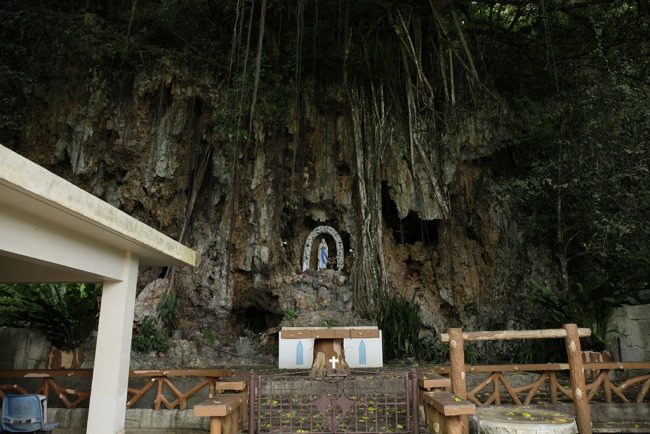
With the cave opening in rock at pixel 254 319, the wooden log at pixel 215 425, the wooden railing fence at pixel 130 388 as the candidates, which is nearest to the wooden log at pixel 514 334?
the wooden log at pixel 215 425

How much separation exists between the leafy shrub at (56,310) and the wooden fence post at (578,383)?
588 centimetres

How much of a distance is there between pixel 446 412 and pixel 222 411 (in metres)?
1.57

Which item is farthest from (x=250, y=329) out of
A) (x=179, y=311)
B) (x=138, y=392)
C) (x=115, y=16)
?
(x=115, y=16)

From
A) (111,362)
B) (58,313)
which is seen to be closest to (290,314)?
(58,313)

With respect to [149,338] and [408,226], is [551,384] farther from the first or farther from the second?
[149,338]

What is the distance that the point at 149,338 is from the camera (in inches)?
335

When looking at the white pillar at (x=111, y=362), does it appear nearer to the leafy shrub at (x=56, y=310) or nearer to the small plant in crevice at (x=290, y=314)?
the leafy shrub at (x=56, y=310)

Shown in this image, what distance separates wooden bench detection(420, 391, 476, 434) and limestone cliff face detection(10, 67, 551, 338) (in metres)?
5.80

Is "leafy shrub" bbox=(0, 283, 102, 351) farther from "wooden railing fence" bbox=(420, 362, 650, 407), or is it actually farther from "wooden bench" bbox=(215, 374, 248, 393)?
"wooden railing fence" bbox=(420, 362, 650, 407)

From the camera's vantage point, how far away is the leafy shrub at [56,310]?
616 centimetres

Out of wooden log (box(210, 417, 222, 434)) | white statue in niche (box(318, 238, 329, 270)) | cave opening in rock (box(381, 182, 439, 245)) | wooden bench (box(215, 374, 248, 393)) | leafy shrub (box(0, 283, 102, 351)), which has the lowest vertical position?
wooden log (box(210, 417, 222, 434))

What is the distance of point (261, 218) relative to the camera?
991 cm

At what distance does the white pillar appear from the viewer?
3.90 metres

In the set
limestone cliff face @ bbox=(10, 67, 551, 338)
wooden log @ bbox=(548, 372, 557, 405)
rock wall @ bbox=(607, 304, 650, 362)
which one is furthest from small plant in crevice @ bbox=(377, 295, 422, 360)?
wooden log @ bbox=(548, 372, 557, 405)
